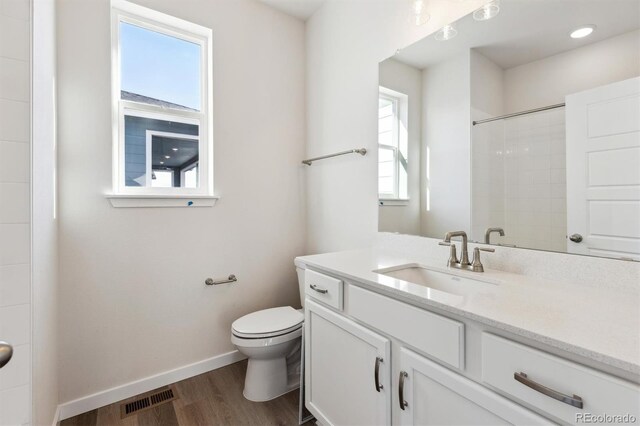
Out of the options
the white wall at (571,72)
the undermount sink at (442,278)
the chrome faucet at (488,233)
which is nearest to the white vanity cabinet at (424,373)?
the undermount sink at (442,278)

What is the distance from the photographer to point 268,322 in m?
1.81

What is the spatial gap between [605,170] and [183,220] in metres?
2.11

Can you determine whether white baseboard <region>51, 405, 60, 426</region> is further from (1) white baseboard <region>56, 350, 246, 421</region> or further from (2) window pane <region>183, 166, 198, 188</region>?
(2) window pane <region>183, 166, 198, 188</region>

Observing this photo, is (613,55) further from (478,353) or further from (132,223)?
(132,223)

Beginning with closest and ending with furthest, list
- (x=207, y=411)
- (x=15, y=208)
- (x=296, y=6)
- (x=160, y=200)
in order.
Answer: (x=15, y=208) → (x=207, y=411) → (x=160, y=200) → (x=296, y=6)

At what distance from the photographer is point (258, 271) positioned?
2248mm

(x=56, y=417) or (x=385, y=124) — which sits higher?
(x=385, y=124)

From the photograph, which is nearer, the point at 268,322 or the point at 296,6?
the point at 268,322

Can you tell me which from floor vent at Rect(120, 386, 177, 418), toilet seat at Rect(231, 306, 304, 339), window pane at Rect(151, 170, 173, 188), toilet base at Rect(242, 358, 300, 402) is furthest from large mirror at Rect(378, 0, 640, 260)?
floor vent at Rect(120, 386, 177, 418)

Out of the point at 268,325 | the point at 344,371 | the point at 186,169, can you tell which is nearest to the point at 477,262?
the point at 344,371

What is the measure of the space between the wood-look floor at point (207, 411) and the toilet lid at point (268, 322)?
42cm

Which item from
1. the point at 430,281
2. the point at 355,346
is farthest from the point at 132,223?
the point at 430,281

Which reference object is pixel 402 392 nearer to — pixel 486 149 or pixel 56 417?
pixel 486 149

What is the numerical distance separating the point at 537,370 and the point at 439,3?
1.63m
